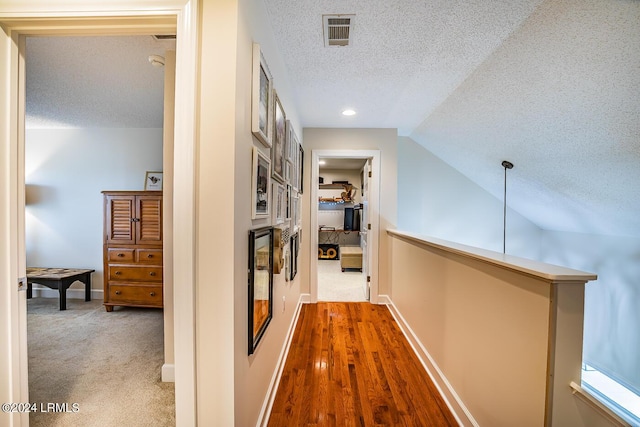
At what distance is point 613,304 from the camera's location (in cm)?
284

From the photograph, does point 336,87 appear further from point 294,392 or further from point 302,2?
point 294,392

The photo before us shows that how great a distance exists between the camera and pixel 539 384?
926 millimetres

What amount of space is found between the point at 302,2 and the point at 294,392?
7.97ft

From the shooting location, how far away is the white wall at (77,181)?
3.42 meters

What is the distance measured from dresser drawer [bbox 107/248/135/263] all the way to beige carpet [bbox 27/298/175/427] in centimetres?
65

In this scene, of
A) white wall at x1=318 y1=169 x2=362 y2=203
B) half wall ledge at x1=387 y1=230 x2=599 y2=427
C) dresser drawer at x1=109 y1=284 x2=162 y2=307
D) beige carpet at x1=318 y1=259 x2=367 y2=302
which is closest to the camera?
half wall ledge at x1=387 y1=230 x2=599 y2=427

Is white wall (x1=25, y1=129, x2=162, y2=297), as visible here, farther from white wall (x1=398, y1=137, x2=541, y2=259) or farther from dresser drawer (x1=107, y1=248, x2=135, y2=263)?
white wall (x1=398, y1=137, x2=541, y2=259)

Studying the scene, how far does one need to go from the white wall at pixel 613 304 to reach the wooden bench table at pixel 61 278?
6348 mm

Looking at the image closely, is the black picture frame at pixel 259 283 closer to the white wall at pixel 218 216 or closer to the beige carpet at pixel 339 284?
the white wall at pixel 218 216

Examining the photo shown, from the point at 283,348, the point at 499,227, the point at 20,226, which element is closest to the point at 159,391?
the point at 283,348

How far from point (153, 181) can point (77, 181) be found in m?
1.12

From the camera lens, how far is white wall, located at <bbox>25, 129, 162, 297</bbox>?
3.42m

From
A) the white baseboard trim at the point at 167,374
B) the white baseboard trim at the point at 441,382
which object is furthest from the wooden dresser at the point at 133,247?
the white baseboard trim at the point at 441,382

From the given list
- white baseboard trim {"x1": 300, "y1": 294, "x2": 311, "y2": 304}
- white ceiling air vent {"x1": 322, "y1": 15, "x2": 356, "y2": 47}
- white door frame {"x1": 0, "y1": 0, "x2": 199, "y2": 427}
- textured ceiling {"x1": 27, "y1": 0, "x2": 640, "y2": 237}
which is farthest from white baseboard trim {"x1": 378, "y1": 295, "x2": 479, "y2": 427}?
white ceiling air vent {"x1": 322, "y1": 15, "x2": 356, "y2": 47}
